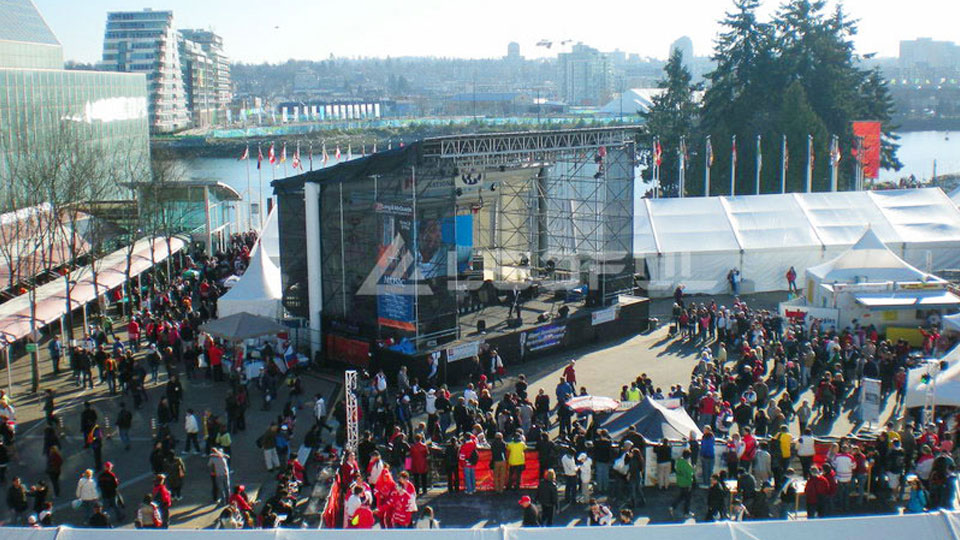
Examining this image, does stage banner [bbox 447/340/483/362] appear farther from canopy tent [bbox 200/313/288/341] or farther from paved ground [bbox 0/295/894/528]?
canopy tent [bbox 200/313/288/341]

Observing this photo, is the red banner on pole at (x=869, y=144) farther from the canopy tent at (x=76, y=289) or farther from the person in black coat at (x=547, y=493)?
the person in black coat at (x=547, y=493)

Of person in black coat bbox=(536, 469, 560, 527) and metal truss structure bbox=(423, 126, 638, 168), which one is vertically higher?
metal truss structure bbox=(423, 126, 638, 168)

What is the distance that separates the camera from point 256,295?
21.8m

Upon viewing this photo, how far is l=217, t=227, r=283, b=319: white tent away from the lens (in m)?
21.7

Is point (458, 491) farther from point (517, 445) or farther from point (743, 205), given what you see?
point (743, 205)

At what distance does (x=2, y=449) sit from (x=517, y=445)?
288 inches

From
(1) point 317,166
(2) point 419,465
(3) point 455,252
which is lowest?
(2) point 419,465

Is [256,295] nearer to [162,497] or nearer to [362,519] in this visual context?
[162,497]

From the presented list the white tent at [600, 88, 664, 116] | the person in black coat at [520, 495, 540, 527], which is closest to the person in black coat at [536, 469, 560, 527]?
the person in black coat at [520, 495, 540, 527]

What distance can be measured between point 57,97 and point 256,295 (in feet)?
77.6

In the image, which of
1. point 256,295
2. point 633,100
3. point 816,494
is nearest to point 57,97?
point 256,295

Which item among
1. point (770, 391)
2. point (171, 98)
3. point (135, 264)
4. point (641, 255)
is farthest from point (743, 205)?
point (171, 98)

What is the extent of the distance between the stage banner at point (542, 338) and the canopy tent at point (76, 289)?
30.9 ft

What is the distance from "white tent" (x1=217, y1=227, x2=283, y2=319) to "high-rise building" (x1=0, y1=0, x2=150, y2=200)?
11204 millimetres
